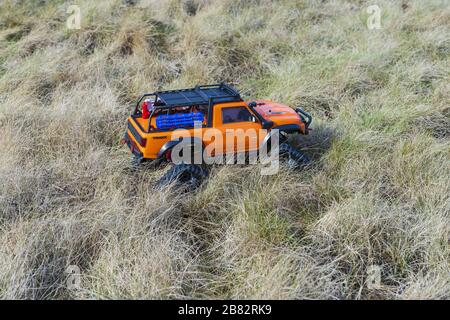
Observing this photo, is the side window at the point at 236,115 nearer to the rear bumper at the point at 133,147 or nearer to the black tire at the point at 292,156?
the black tire at the point at 292,156

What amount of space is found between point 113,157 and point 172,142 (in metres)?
1.10

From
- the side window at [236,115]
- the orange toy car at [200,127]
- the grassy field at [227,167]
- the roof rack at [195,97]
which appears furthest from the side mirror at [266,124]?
the grassy field at [227,167]

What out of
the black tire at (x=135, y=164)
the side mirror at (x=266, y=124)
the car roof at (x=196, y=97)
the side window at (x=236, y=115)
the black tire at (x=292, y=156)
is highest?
the car roof at (x=196, y=97)

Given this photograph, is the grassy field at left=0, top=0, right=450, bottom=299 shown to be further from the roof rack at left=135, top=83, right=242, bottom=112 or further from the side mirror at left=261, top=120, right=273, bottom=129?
the roof rack at left=135, top=83, right=242, bottom=112

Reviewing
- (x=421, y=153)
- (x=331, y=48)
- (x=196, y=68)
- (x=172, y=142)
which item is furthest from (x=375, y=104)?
(x=172, y=142)

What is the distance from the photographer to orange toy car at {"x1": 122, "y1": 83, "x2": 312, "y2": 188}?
5348 mm

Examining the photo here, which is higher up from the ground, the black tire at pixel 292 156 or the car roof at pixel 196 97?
the car roof at pixel 196 97

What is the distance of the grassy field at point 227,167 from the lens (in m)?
4.22

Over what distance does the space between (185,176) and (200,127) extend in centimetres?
58

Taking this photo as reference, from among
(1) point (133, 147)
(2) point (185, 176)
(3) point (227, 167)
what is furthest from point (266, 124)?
(1) point (133, 147)

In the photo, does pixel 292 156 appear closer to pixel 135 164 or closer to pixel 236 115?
pixel 236 115

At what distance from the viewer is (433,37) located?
354 inches

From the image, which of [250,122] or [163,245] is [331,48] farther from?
[163,245]

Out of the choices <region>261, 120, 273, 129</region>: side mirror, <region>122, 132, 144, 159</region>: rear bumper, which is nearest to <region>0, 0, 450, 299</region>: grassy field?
<region>122, 132, 144, 159</region>: rear bumper
